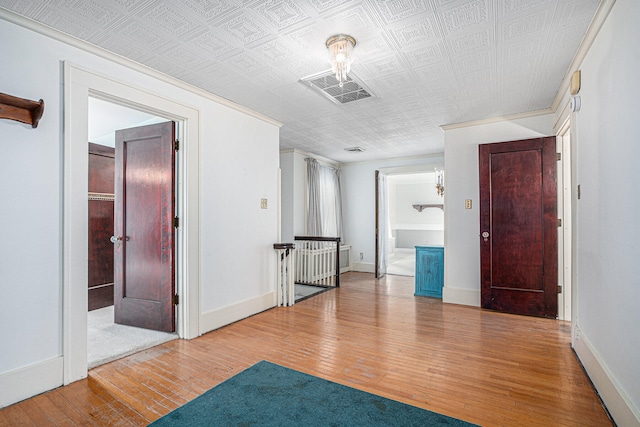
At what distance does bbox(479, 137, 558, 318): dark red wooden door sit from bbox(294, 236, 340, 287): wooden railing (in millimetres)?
2440

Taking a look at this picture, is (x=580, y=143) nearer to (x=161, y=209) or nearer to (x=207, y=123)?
(x=207, y=123)

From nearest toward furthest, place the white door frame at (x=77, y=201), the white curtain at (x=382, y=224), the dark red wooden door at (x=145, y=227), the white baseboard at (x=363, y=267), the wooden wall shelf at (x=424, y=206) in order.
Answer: the white door frame at (x=77, y=201), the dark red wooden door at (x=145, y=227), the white curtain at (x=382, y=224), the white baseboard at (x=363, y=267), the wooden wall shelf at (x=424, y=206)

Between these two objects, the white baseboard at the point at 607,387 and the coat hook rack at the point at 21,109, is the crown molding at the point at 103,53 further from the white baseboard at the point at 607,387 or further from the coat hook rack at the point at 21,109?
the white baseboard at the point at 607,387

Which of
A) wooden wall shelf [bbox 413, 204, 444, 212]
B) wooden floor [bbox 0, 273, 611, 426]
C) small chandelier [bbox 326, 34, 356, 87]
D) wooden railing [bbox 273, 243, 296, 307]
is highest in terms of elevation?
small chandelier [bbox 326, 34, 356, 87]

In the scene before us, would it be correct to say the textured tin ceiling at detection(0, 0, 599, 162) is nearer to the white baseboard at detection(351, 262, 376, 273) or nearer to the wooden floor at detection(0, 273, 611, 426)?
the wooden floor at detection(0, 273, 611, 426)

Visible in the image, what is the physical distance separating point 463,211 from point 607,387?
8.68 feet

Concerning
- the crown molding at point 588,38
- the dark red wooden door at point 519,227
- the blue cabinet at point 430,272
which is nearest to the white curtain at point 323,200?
the blue cabinet at point 430,272

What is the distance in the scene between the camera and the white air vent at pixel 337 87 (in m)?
2.94

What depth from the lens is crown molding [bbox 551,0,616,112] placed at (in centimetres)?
190

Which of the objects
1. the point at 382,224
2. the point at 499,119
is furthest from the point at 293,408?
the point at 382,224

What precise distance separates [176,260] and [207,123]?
1.44 meters

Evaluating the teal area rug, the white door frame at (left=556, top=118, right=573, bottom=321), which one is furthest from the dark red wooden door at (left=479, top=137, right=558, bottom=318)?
the teal area rug

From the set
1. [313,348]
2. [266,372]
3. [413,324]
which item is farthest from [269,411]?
[413,324]

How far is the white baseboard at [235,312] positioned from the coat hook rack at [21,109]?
6.88 feet
